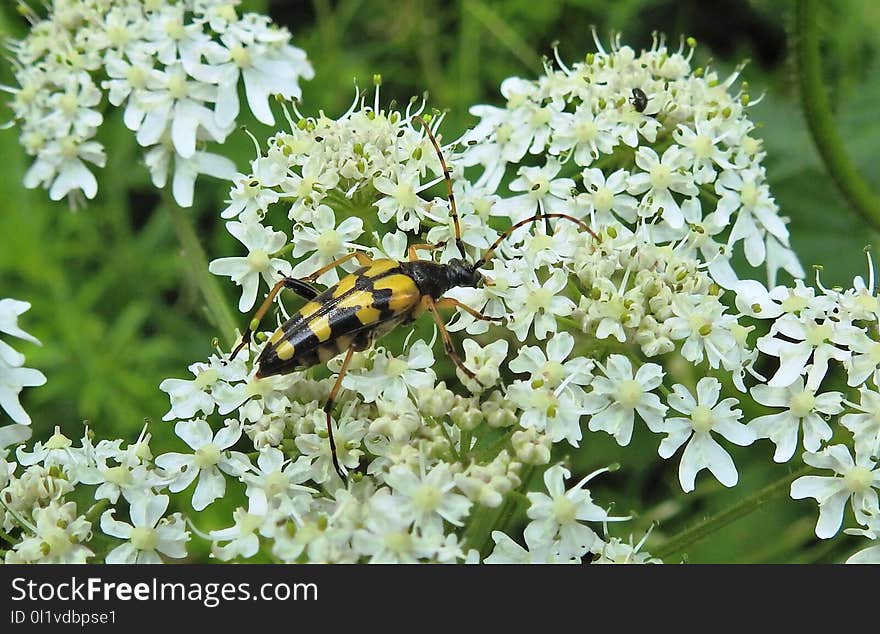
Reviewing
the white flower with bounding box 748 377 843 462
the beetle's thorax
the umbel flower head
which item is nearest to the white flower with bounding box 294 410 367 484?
the umbel flower head

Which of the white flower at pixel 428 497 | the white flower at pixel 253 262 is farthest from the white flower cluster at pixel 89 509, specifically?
the white flower at pixel 428 497

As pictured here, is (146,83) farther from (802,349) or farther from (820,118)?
(820,118)

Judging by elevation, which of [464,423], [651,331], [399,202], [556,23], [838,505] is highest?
[556,23]
